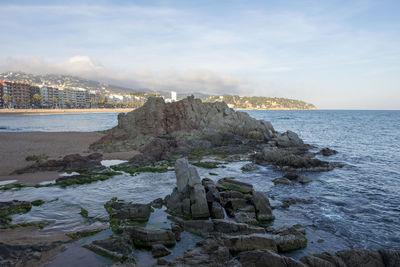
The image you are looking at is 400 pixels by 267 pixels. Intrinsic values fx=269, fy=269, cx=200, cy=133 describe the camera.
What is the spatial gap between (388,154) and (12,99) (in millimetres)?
186874

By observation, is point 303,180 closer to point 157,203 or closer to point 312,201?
point 312,201

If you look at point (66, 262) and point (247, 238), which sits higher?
point (247, 238)

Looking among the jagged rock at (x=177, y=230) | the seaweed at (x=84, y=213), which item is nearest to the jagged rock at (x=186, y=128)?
the seaweed at (x=84, y=213)

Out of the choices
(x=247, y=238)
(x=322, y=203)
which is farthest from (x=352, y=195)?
(x=247, y=238)

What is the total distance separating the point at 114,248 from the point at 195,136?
32.1m

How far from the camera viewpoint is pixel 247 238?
11.0 m

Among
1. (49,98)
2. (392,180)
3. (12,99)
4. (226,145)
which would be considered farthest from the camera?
(49,98)

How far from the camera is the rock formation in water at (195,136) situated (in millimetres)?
32594

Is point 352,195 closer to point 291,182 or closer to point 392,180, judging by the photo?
point 291,182

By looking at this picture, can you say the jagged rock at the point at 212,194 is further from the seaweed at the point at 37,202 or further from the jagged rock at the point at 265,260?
the seaweed at the point at 37,202

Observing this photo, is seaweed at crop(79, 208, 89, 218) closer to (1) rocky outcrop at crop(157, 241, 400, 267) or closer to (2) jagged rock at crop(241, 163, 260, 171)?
(1) rocky outcrop at crop(157, 241, 400, 267)

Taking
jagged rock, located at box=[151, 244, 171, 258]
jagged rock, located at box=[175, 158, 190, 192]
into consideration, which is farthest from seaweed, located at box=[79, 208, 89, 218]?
jagged rock, located at box=[151, 244, 171, 258]

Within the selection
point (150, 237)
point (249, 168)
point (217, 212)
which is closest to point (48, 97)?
point (249, 168)

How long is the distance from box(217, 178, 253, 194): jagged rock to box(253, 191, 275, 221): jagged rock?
7.56 feet
